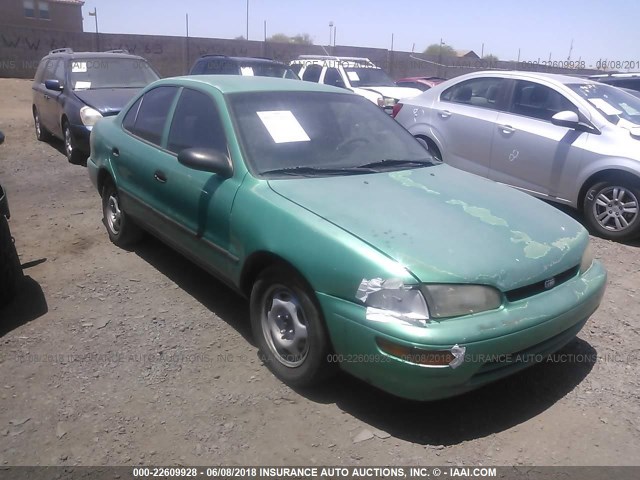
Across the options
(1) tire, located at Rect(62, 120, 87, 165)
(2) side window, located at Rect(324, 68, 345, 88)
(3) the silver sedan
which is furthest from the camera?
(2) side window, located at Rect(324, 68, 345, 88)

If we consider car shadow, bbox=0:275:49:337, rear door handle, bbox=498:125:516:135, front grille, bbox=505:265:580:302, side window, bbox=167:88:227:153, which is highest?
side window, bbox=167:88:227:153

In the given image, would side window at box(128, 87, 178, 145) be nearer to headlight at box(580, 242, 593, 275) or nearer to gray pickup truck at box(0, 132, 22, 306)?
gray pickup truck at box(0, 132, 22, 306)

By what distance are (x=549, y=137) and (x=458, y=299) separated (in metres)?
4.17

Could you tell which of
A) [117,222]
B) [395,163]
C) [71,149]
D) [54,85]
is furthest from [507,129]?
[54,85]

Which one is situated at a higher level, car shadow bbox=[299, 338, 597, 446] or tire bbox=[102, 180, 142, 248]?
tire bbox=[102, 180, 142, 248]

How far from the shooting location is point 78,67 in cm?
893

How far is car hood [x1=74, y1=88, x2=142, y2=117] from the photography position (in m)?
7.95

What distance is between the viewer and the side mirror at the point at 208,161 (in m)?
3.32

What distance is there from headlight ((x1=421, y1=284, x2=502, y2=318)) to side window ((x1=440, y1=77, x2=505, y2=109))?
4650 mm

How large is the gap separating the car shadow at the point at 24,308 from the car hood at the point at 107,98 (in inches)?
165

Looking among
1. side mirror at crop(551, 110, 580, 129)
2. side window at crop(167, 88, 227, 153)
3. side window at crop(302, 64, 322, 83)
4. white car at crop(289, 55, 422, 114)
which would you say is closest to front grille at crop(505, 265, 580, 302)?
side window at crop(167, 88, 227, 153)

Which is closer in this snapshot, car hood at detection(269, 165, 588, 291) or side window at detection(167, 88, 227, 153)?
car hood at detection(269, 165, 588, 291)

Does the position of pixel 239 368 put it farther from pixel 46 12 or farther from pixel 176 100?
pixel 46 12

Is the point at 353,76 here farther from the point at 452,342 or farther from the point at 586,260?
the point at 452,342
